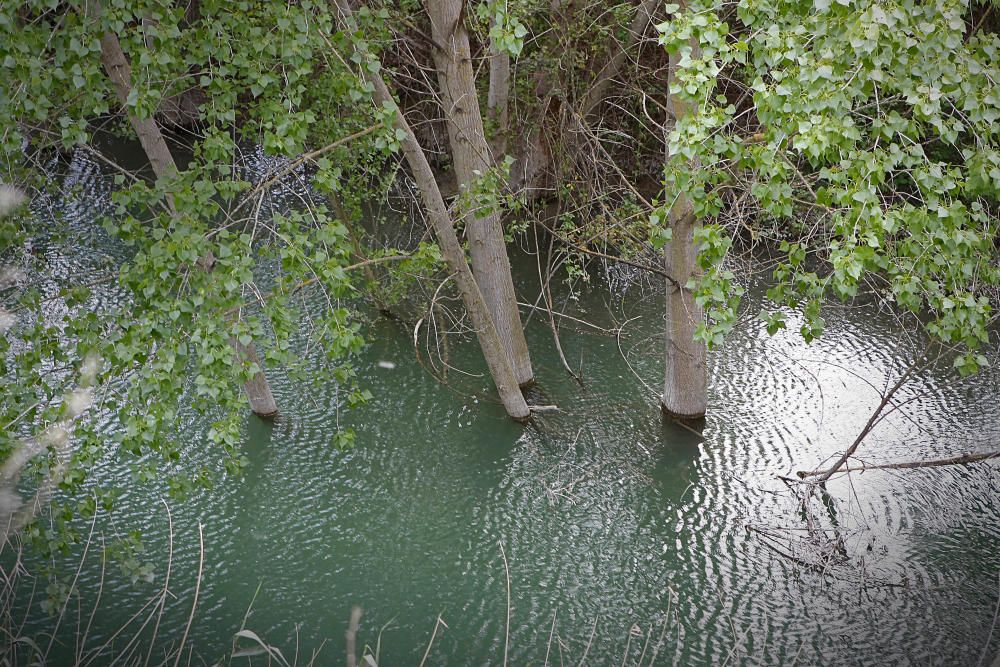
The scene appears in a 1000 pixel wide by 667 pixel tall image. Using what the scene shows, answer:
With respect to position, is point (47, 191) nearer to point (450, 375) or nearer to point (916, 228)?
point (450, 375)

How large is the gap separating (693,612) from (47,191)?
16.2ft

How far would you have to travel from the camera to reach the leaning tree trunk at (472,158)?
6.80 m

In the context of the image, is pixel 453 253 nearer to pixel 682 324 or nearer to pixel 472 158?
pixel 472 158

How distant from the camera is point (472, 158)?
292 inches

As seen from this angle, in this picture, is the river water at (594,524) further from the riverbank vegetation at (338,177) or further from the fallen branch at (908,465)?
the riverbank vegetation at (338,177)

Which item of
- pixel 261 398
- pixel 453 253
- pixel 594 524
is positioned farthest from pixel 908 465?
pixel 261 398

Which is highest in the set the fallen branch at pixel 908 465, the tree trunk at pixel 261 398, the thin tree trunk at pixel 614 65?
the thin tree trunk at pixel 614 65

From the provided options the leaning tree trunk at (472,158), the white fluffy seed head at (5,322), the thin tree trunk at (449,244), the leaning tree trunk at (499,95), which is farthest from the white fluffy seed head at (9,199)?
the leaning tree trunk at (499,95)

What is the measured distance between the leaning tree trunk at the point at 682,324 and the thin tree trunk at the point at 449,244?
1414mm

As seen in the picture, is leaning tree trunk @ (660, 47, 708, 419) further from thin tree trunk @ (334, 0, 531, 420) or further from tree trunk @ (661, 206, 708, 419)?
thin tree trunk @ (334, 0, 531, 420)

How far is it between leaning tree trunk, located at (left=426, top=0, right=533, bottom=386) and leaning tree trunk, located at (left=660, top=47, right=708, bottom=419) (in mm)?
1435

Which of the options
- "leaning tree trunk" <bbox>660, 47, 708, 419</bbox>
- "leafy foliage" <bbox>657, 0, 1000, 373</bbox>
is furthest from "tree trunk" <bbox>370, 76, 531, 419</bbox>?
"leafy foliage" <bbox>657, 0, 1000, 373</bbox>

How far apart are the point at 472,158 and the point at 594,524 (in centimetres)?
315

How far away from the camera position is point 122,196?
4664 mm
